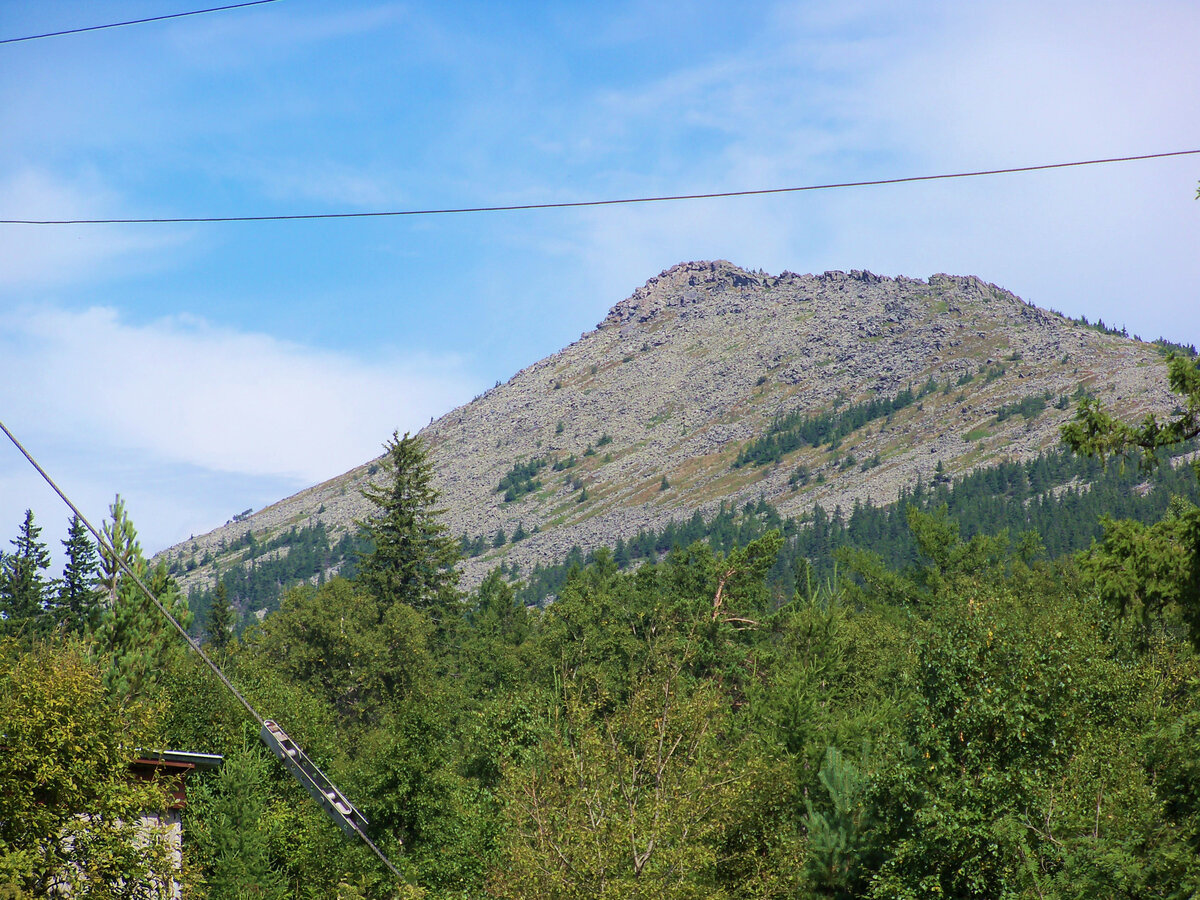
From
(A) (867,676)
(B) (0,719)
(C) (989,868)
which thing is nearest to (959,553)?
(A) (867,676)

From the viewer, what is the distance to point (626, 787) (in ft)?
66.2

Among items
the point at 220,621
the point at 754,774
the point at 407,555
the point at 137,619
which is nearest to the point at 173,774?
the point at 754,774

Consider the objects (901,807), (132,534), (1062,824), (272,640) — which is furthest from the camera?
(272,640)

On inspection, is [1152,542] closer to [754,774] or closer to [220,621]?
[754,774]

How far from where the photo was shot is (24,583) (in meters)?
80.4

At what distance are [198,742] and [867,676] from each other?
107 feet

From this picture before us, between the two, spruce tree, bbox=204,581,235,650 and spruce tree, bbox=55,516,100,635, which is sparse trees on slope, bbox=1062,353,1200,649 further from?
spruce tree, bbox=204,581,235,650

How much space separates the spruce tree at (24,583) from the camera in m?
78.9

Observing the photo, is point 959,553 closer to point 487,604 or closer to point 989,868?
point 487,604

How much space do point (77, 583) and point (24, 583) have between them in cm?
374

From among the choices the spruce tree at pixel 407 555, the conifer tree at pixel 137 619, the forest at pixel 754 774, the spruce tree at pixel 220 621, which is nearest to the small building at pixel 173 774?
the forest at pixel 754 774

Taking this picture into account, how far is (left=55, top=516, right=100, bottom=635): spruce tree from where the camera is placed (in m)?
77.8

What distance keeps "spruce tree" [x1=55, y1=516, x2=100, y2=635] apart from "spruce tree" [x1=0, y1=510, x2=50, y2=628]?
5.06 feet

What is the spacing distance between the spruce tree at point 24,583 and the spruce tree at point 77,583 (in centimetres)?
154
